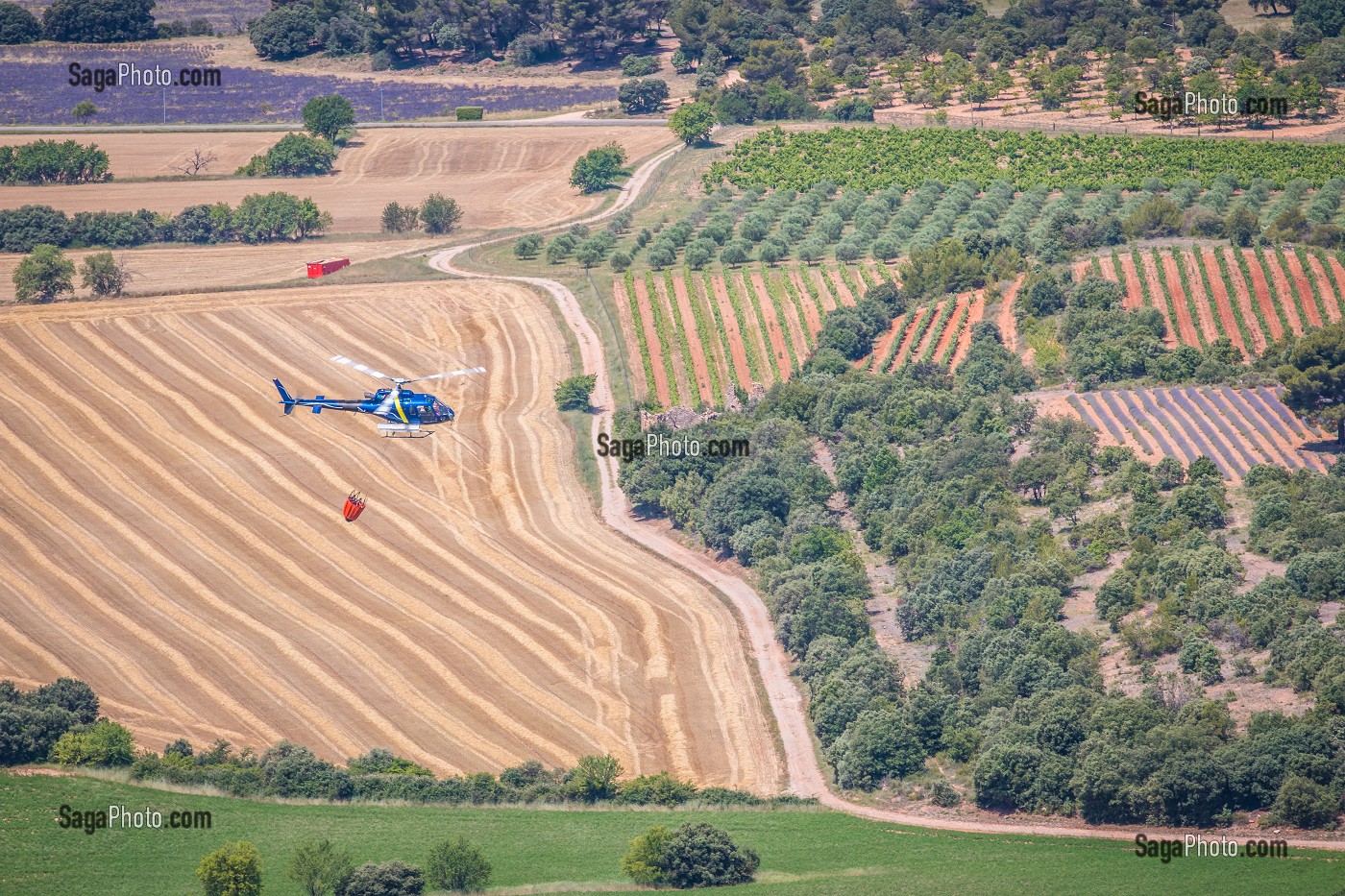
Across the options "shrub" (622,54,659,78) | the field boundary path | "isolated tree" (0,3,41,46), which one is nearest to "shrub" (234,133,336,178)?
the field boundary path

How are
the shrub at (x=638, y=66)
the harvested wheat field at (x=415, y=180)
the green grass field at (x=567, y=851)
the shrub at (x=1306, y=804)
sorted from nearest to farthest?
the green grass field at (x=567, y=851), the shrub at (x=1306, y=804), the harvested wheat field at (x=415, y=180), the shrub at (x=638, y=66)

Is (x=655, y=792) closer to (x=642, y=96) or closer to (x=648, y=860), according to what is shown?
(x=648, y=860)

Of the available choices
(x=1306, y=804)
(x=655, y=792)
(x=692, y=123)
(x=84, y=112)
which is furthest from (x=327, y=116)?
(x=1306, y=804)

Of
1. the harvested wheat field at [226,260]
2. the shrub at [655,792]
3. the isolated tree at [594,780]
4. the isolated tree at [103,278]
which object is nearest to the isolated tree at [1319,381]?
the shrub at [655,792]

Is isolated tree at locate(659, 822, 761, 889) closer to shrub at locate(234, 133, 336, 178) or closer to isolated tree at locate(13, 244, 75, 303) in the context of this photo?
isolated tree at locate(13, 244, 75, 303)

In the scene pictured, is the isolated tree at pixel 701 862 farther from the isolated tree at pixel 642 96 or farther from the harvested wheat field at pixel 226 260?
the isolated tree at pixel 642 96

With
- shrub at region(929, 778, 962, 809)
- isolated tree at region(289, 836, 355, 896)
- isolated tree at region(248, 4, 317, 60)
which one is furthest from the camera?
isolated tree at region(248, 4, 317, 60)

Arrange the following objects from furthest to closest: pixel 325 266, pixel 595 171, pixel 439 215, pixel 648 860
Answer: pixel 595 171, pixel 439 215, pixel 325 266, pixel 648 860
